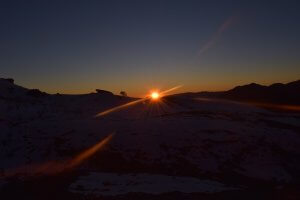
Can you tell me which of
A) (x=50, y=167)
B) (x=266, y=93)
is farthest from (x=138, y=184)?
(x=266, y=93)

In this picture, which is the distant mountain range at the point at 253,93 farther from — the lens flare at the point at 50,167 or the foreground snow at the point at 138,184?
the foreground snow at the point at 138,184

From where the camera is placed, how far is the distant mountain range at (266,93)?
201 feet

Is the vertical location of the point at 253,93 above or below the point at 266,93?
above

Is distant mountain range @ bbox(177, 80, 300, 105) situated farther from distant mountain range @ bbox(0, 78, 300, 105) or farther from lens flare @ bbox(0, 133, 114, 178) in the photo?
lens flare @ bbox(0, 133, 114, 178)

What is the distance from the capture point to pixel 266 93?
216 ft

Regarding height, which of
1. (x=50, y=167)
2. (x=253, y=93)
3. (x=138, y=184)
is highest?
(x=253, y=93)

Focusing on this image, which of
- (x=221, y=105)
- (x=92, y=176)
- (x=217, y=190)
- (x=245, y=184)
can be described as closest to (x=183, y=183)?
(x=217, y=190)

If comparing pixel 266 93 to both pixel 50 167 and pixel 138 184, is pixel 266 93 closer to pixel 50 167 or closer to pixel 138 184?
pixel 138 184

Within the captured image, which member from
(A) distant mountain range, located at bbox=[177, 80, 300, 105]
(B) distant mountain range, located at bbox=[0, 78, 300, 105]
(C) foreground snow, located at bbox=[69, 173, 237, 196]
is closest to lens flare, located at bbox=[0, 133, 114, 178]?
(C) foreground snow, located at bbox=[69, 173, 237, 196]

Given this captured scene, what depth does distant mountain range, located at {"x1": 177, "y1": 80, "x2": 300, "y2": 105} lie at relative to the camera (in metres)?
61.3

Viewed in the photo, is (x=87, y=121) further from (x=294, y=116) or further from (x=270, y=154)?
(x=294, y=116)

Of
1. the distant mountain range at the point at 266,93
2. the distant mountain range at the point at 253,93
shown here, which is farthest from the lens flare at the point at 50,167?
the distant mountain range at the point at 266,93

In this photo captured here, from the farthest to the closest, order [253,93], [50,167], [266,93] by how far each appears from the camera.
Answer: [253,93] → [266,93] → [50,167]

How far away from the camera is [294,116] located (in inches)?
1774
